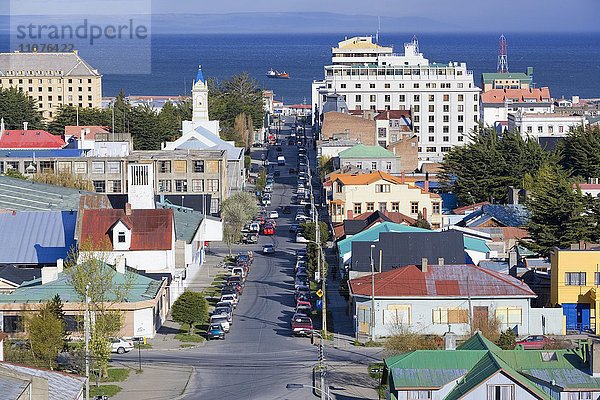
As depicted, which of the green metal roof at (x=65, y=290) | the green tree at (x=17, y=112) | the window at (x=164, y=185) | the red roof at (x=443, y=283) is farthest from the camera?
the green tree at (x=17, y=112)

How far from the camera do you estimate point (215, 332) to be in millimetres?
A: 55938

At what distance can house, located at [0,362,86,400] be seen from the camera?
105ft

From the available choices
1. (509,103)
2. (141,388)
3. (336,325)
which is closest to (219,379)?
(141,388)

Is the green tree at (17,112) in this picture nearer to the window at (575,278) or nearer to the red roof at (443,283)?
the red roof at (443,283)

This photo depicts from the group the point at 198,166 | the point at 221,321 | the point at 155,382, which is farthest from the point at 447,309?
the point at 198,166

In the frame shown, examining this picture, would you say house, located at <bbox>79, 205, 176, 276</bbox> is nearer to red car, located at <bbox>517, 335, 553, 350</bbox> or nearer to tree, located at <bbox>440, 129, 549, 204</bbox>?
red car, located at <bbox>517, 335, 553, 350</bbox>

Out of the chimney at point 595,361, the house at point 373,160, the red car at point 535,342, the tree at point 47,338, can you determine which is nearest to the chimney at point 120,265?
the tree at point 47,338

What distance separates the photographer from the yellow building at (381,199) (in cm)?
8306

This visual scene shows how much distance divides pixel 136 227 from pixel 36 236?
5.89 meters

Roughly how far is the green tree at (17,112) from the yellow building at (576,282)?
83444mm

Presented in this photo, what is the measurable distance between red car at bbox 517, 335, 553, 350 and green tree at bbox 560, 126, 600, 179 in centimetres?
4317

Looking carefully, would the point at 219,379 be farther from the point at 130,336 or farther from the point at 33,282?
the point at 33,282

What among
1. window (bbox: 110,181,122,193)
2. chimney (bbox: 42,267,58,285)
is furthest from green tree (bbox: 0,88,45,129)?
chimney (bbox: 42,267,58,285)

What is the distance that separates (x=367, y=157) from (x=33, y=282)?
4664cm
